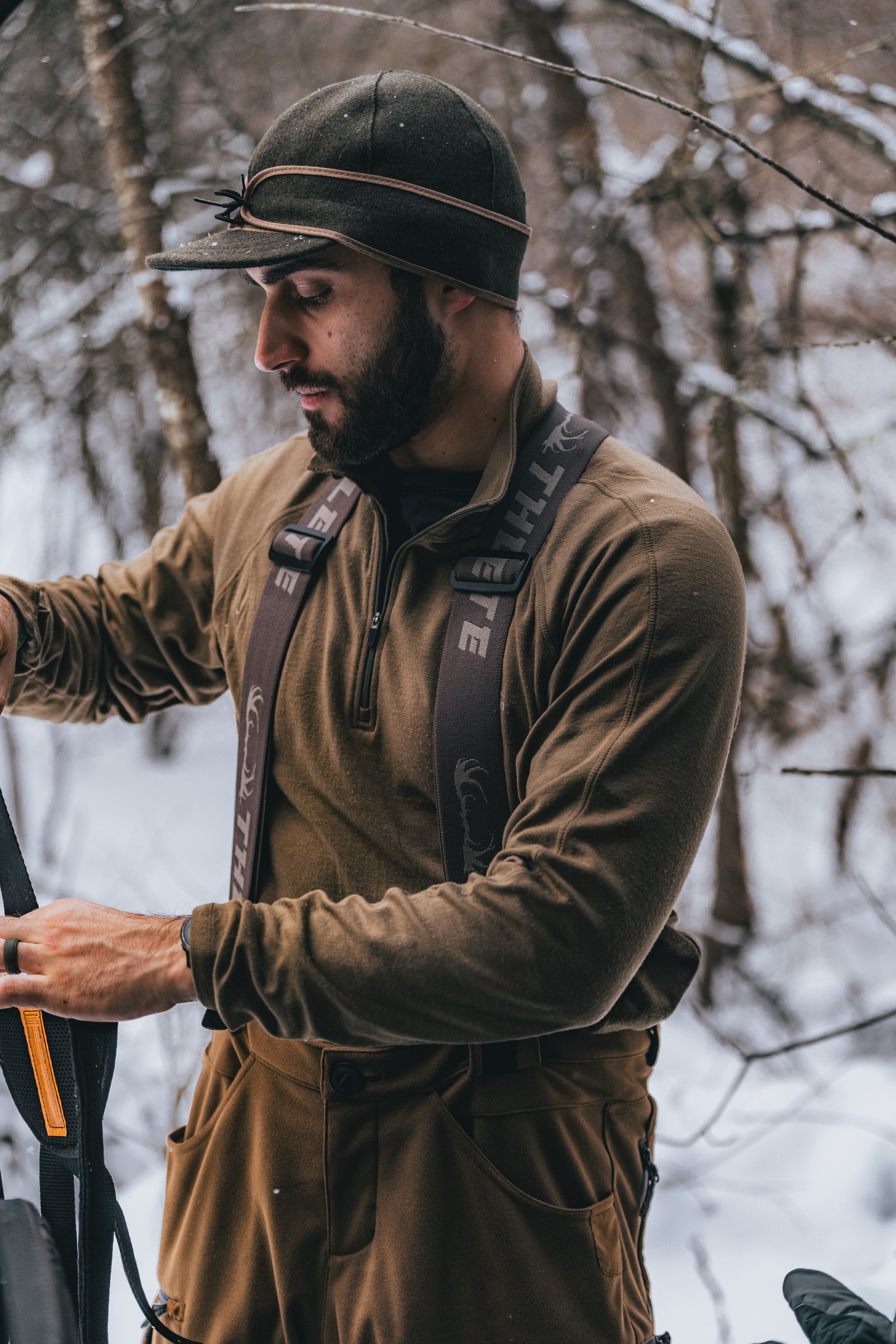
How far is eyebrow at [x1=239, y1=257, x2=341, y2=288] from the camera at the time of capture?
142cm

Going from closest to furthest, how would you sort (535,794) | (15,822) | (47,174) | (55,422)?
1. (535,794)
2. (47,174)
3. (55,422)
4. (15,822)

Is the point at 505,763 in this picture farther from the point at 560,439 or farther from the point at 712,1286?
the point at 712,1286

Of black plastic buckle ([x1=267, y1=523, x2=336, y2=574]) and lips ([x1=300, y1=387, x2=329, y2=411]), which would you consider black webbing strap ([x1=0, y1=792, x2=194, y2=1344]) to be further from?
lips ([x1=300, y1=387, x2=329, y2=411])

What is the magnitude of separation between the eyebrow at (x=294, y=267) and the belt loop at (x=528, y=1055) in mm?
1041

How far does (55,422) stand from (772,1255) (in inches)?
169

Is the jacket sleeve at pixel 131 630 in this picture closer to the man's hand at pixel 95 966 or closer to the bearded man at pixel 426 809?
the bearded man at pixel 426 809

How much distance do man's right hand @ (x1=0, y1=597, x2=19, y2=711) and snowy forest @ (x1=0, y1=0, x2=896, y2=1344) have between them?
114 cm

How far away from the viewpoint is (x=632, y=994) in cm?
140

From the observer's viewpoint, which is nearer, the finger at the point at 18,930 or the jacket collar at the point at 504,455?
the finger at the point at 18,930

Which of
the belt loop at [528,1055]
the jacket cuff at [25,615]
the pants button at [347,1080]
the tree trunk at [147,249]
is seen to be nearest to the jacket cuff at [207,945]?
the pants button at [347,1080]

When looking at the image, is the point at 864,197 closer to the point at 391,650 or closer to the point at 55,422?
the point at 391,650

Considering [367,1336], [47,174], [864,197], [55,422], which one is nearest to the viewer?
[367,1336]

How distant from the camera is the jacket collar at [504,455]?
1.44 m

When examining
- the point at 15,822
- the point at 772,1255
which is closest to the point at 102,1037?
the point at 772,1255
